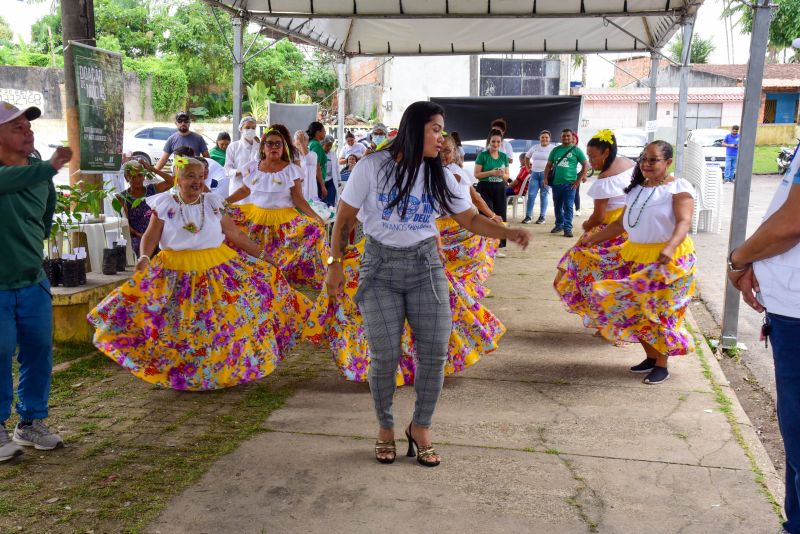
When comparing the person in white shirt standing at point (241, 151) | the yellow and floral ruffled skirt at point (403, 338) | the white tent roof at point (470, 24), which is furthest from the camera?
the white tent roof at point (470, 24)

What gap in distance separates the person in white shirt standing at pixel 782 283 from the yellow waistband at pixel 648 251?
2579 millimetres

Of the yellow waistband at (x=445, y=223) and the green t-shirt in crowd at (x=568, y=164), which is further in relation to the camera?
the green t-shirt in crowd at (x=568, y=164)

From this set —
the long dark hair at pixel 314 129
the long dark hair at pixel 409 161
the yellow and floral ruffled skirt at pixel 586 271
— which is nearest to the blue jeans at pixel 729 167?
the long dark hair at pixel 314 129

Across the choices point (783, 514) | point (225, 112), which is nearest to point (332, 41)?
point (783, 514)

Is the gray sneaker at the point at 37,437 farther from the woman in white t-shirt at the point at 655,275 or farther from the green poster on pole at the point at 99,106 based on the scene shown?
the woman in white t-shirt at the point at 655,275

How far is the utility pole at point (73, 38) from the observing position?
22.2 ft

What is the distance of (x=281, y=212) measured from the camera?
780cm

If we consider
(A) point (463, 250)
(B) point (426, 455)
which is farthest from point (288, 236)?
(B) point (426, 455)

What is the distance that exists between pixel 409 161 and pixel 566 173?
398 inches

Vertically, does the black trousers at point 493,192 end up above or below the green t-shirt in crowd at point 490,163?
below

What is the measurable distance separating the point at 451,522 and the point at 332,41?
44.9 ft

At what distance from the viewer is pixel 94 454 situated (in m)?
4.27

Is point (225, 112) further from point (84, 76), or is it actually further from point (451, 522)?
point (451, 522)

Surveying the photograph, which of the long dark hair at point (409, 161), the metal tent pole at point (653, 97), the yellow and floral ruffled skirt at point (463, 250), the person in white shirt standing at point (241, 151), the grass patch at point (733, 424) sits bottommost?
the grass patch at point (733, 424)
